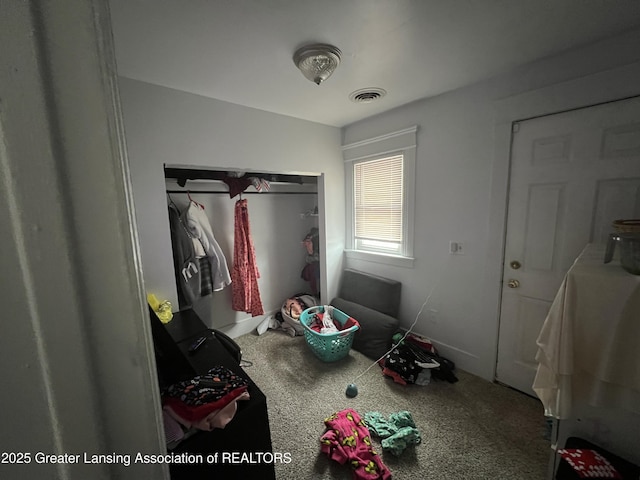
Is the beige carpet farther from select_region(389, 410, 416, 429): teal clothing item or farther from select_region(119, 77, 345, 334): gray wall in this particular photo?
select_region(119, 77, 345, 334): gray wall

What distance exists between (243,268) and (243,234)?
365 mm

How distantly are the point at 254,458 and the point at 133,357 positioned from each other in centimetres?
102

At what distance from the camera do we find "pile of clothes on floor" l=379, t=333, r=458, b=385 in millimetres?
2037

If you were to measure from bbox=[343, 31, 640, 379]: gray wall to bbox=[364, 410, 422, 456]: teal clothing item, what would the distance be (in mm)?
879

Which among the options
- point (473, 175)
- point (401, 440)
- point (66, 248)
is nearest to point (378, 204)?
point (473, 175)

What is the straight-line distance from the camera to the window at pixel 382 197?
2379 mm

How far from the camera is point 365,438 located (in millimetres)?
1514

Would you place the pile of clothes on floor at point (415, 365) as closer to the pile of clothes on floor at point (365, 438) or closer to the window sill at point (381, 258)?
the pile of clothes on floor at point (365, 438)

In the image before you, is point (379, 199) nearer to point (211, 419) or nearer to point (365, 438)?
point (365, 438)

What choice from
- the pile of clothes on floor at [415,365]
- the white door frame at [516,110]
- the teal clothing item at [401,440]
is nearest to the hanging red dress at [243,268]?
the pile of clothes on floor at [415,365]

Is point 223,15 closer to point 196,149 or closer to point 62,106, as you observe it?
point 196,149

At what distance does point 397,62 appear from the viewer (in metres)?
1.56

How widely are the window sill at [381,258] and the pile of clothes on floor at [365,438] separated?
125 centimetres

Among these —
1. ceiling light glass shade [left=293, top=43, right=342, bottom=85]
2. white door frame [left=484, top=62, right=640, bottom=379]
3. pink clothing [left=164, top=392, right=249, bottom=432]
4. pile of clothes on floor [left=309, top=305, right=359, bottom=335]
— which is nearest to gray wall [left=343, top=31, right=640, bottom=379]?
white door frame [left=484, top=62, right=640, bottom=379]
